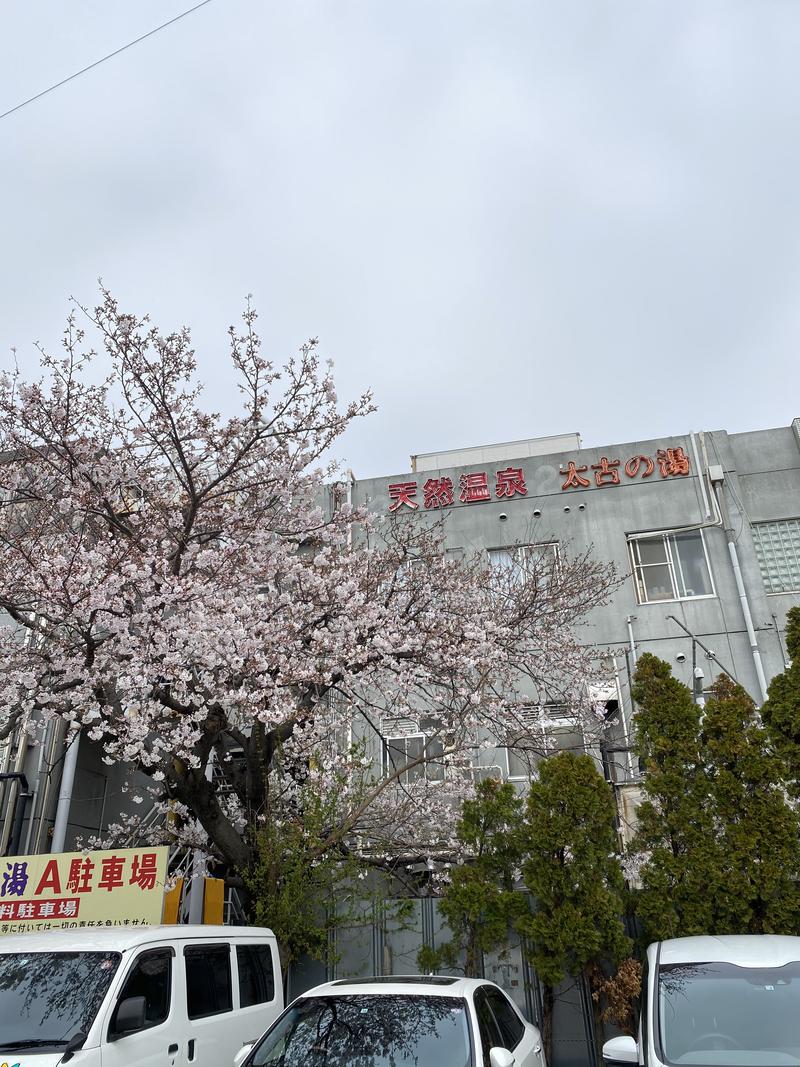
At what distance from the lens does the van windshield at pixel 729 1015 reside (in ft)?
14.7

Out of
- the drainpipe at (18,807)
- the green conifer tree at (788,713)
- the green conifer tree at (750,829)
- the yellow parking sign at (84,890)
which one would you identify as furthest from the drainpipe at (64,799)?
the green conifer tree at (788,713)

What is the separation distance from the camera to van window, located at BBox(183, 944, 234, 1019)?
608 centimetres

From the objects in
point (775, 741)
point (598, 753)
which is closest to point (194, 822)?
point (598, 753)

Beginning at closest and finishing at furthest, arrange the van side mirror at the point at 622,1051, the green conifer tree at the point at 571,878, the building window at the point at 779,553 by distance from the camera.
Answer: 1. the van side mirror at the point at 622,1051
2. the green conifer tree at the point at 571,878
3. the building window at the point at 779,553

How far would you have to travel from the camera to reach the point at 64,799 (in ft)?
46.5

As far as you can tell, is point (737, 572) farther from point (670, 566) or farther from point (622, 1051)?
point (622, 1051)

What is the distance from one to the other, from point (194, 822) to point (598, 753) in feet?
24.3

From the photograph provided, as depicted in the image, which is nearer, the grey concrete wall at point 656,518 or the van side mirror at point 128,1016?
the van side mirror at point 128,1016

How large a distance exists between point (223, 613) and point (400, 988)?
17.7 feet

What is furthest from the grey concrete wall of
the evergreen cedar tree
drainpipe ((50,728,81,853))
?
drainpipe ((50,728,81,853))

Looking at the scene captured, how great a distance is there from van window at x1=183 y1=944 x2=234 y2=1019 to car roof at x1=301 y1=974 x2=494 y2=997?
121 cm

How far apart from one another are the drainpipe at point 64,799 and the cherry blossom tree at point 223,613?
291 cm

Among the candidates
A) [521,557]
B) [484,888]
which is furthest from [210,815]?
[521,557]

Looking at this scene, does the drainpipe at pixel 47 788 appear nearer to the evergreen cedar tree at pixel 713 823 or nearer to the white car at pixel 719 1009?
the evergreen cedar tree at pixel 713 823
